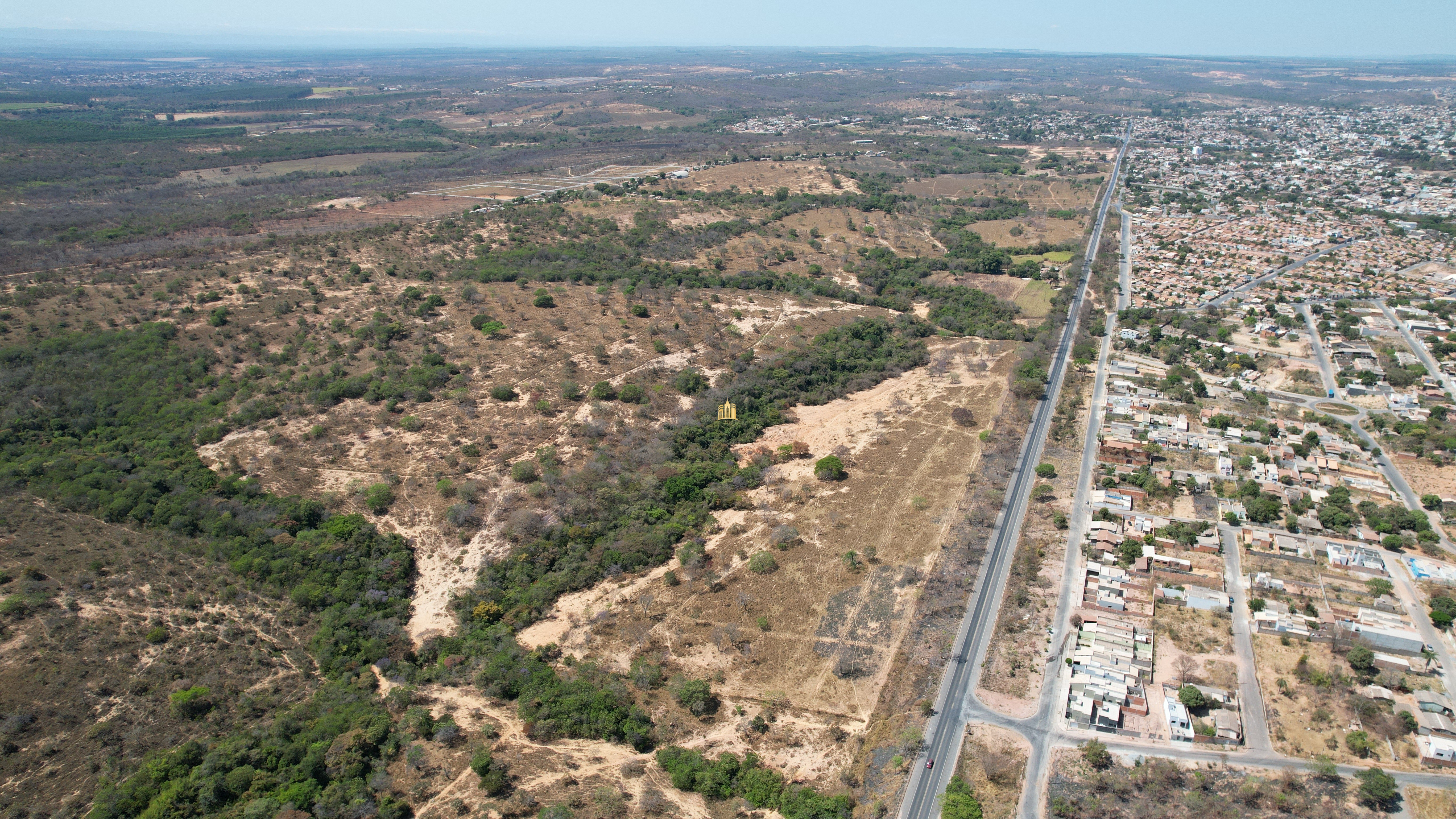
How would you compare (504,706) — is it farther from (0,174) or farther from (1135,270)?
(0,174)

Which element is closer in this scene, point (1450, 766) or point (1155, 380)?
point (1450, 766)

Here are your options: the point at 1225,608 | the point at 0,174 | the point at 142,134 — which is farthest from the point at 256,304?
the point at 142,134

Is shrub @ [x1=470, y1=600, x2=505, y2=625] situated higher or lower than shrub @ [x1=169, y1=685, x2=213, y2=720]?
lower

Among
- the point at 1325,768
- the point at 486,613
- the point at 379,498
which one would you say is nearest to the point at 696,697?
the point at 486,613

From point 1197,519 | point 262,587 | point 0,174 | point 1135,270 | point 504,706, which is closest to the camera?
point 504,706

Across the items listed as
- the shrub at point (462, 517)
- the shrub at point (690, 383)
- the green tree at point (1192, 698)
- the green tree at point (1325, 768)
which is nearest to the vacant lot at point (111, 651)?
the shrub at point (462, 517)

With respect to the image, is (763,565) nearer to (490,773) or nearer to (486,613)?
(486,613)

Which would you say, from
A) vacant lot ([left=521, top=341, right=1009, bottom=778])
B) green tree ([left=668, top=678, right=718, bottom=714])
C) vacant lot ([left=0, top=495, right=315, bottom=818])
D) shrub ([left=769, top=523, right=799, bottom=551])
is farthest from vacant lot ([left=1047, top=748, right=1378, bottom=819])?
vacant lot ([left=0, top=495, right=315, bottom=818])

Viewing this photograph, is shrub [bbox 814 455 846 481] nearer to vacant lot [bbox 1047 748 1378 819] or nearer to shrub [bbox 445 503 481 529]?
shrub [bbox 445 503 481 529]
